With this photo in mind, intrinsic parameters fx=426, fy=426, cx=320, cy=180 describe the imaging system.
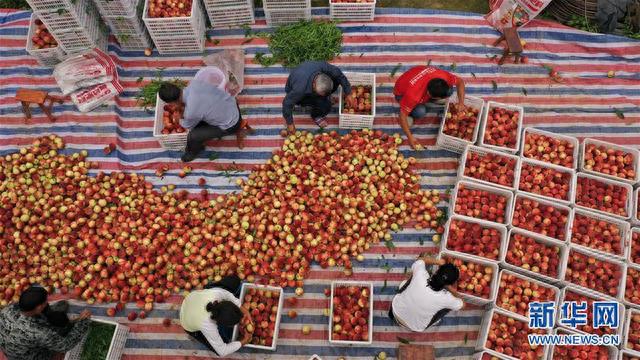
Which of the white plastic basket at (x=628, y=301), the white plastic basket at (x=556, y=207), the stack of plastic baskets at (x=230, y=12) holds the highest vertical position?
the stack of plastic baskets at (x=230, y=12)

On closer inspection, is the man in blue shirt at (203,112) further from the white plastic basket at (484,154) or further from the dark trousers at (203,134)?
the white plastic basket at (484,154)

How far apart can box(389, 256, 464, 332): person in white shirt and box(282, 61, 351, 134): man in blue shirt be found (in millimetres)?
2612

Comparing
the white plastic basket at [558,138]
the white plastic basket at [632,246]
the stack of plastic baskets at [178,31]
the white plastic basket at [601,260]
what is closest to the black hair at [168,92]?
the stack of plastic baskets at [178,31]

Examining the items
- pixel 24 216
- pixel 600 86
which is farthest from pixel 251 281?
pixel 600 86

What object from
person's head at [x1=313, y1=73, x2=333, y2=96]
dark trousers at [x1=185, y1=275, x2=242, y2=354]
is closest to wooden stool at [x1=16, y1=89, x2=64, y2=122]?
dark trousers at [x1=185, y1=275, x2=242, y2=354]

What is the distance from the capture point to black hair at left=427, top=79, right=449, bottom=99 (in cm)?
562

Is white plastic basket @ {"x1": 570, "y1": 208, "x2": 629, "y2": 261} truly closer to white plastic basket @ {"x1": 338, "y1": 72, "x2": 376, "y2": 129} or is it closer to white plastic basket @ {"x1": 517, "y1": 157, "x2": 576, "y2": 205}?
white plastic basket @ {"x1": 517, "y1": 157, "x2": 576, "y2": 205}

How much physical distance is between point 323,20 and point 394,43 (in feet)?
4.31

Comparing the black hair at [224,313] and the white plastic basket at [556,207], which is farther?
the white plastic basket at [556,207]

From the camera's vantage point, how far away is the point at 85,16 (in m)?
6.61

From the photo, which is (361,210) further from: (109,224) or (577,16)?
(577,16)

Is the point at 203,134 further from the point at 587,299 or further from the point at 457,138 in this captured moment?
the point at 587,299

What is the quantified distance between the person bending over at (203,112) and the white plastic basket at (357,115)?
156cm

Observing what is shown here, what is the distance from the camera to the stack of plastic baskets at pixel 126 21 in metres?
6.46
